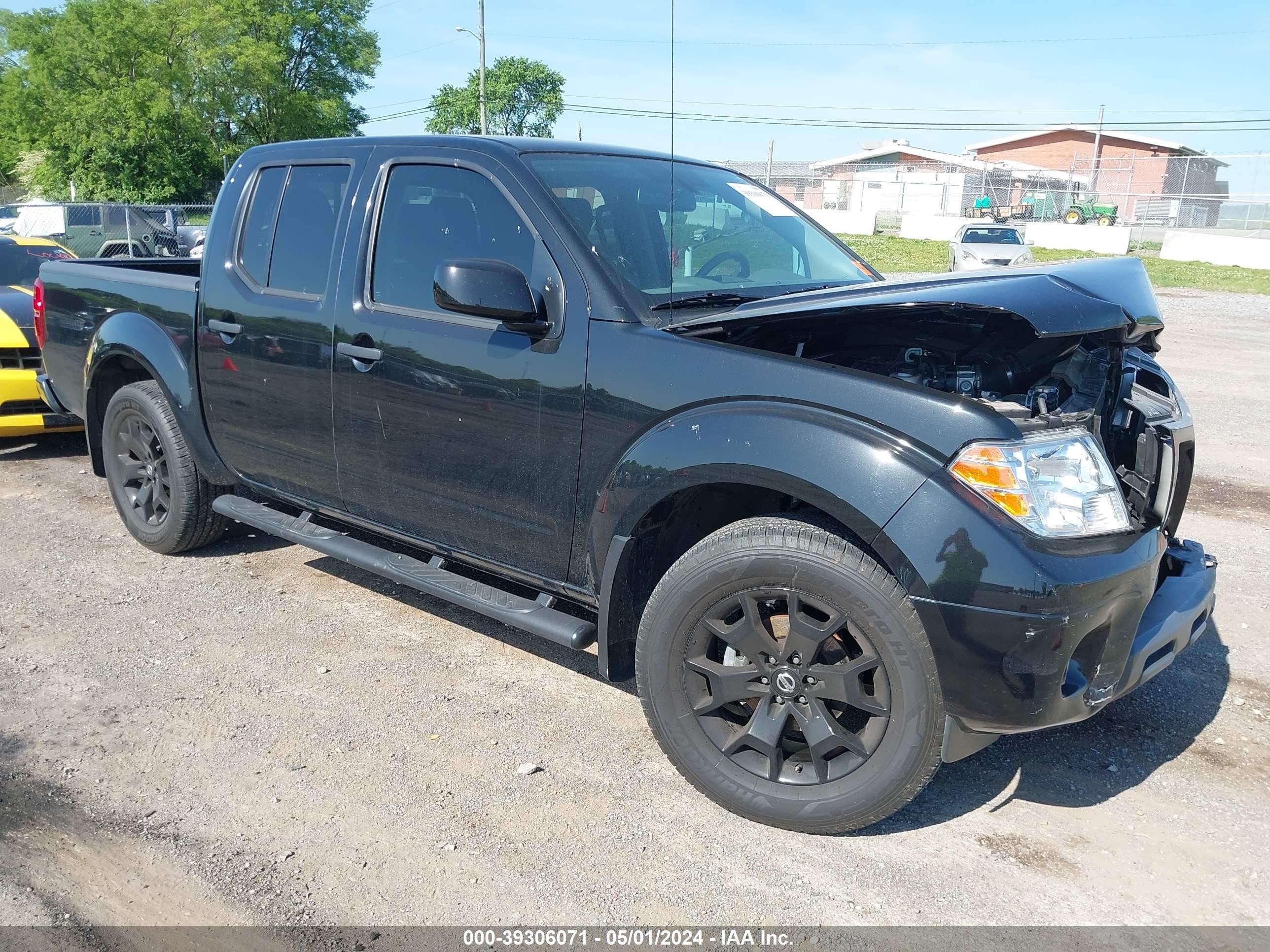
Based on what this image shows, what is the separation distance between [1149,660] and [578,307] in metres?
2.02

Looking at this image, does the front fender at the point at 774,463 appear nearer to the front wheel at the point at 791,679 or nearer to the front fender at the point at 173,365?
the front wheel at the point at 791,679

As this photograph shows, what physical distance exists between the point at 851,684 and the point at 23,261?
830 cm

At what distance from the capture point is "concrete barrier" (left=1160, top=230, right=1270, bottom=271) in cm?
2930

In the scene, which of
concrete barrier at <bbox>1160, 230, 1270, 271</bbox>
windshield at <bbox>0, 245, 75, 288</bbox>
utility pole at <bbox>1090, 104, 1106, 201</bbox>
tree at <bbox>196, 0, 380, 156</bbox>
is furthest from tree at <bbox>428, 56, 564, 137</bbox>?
windshield at <bbox>0, 245, 75, 288</bbox>

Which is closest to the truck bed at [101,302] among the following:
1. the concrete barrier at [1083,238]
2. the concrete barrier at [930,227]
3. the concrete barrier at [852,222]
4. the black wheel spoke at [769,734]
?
the black wheel spoke at [769,734]

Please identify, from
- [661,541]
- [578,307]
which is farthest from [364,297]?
[661,541]

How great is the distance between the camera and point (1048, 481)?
268 centimetres

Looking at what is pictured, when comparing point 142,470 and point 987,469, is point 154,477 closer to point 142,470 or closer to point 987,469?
point 142,470

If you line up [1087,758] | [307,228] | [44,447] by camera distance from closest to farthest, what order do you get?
1. [1087,758]
2. [307,228]
3. [44,447]

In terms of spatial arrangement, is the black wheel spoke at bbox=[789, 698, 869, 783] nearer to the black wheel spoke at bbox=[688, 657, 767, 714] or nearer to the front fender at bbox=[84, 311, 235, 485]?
the black wheel spoke at bbox=[688, 657, 767, 714]

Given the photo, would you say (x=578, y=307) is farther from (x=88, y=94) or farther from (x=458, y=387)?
(x=88, y=94)

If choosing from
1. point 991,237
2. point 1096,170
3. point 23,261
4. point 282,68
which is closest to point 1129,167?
point 1096,170

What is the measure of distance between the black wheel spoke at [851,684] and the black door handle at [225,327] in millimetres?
2968

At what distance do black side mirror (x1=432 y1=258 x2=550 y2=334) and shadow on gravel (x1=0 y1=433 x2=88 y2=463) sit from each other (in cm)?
550
